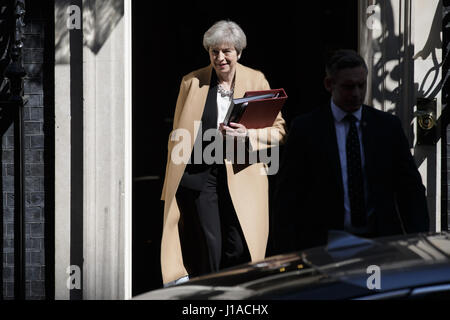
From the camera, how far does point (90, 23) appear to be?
21.6 feet

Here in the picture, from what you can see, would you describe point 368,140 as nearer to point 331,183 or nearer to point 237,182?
point 331,183

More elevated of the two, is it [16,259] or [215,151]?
[215,151]

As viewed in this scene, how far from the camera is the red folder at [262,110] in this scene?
18.0 ft

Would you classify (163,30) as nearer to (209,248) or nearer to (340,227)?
(209,248)

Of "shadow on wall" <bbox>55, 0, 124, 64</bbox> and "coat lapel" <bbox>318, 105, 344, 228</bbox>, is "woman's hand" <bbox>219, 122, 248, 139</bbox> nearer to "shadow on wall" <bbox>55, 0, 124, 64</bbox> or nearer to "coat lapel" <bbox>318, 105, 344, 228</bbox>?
"coat lapel" <bbox>318, 105, 344, 228</bbox>

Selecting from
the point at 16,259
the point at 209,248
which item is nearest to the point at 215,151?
the point at 209,248

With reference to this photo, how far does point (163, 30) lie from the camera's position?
319 inches

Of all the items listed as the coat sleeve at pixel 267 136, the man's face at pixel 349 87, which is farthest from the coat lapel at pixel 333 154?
the coat sleeve at pixel 267 136

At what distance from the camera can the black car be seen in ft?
7.67

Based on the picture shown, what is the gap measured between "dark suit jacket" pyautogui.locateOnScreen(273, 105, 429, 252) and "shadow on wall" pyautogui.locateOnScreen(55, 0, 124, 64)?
2.80m
